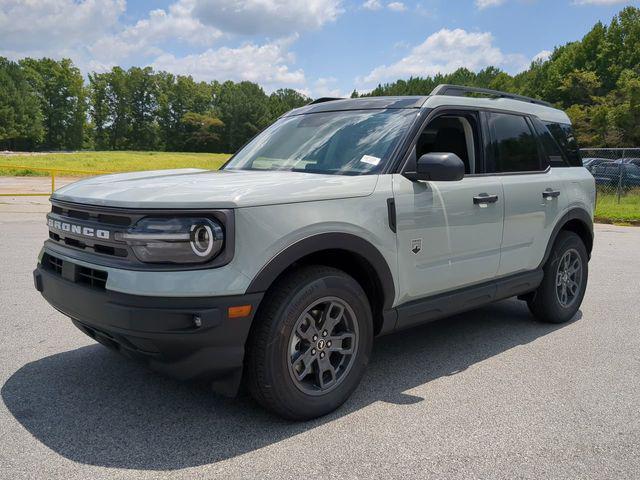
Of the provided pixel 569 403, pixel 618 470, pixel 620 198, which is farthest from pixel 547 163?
pixel 620 198

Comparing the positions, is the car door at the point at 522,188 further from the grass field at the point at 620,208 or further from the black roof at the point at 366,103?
the grass field at the point at 620,208

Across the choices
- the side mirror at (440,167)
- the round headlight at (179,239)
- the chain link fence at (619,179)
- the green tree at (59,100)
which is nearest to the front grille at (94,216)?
the round headlight at (179,239)

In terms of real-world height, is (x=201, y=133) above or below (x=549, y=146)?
above

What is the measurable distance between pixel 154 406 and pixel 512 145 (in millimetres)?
3332

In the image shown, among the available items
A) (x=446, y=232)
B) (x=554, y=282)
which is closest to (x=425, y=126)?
(x=446, y=232)

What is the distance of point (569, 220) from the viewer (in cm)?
500

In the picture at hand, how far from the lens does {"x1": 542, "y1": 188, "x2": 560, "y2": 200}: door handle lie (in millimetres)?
4637

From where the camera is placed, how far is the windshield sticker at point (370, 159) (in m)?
3.50

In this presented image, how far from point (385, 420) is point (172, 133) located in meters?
119

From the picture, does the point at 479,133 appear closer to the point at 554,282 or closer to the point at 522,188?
the point at 522,188

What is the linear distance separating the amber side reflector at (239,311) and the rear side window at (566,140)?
11.8ft

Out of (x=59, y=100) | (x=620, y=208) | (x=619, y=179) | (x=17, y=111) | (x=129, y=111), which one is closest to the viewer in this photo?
(x=620, y=208)

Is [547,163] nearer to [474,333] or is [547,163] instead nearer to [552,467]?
[474,333]

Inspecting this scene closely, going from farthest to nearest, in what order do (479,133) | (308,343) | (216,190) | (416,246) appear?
1. (479,133)
2. (416,246)
3. (308,343)
4. (216,190)
